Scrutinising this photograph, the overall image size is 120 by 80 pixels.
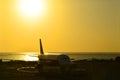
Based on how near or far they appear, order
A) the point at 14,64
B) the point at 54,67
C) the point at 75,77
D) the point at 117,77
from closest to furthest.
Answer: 1. the point at 117,77
2. the point at 75,77
3. the point at 54,67
4. the point at 14,64

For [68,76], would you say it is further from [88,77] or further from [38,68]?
[38,68]

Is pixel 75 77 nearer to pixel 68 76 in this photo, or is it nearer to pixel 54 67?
A: pixel 68 76

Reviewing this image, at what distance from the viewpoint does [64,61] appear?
3728 cm

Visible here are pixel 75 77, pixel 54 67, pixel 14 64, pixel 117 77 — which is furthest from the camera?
pixel 14 64

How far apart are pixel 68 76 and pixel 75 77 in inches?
37.4

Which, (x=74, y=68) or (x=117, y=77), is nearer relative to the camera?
(x=117, y=77)

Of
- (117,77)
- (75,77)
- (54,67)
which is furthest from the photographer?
(54,67)

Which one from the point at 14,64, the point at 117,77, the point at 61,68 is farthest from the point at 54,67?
the point at 14,64

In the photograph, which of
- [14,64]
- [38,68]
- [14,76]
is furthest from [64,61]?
[14,64]

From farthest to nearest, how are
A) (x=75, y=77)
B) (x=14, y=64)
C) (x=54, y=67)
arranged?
(x=14, y=64) → (x=54, y=67) → (x=75, y=77)

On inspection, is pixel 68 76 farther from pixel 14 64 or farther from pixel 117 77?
pixel 14 64

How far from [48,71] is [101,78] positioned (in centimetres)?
748

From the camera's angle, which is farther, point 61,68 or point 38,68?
point 38,68

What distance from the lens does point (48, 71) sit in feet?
118
